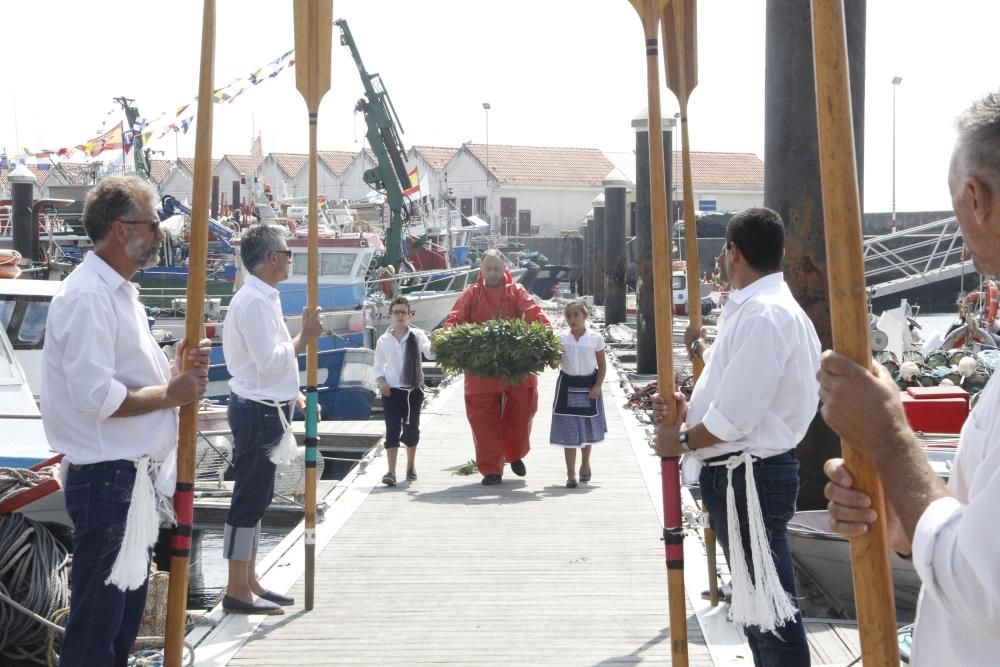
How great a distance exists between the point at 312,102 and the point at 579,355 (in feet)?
15.1

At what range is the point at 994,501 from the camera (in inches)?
70.0

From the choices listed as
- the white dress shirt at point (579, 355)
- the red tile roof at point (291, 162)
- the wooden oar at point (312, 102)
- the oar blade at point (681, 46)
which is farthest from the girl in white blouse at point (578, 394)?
the red tile roof at point (291, 162)

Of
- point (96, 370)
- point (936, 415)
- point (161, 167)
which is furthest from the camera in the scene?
point (161, 167)

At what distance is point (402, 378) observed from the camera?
34.8 ft

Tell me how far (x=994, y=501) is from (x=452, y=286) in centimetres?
3014

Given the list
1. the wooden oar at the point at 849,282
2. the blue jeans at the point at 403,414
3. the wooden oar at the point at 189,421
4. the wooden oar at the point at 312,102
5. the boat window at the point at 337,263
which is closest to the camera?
the wooden oar at the point at 849,282

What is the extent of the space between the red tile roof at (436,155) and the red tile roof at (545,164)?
2876 millimetres

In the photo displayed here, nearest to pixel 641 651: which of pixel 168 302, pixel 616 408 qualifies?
pixel 616 408

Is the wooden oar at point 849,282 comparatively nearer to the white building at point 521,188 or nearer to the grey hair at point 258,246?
the grey hair at point 258,246

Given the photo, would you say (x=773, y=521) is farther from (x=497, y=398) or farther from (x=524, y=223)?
(x=524, y=223)

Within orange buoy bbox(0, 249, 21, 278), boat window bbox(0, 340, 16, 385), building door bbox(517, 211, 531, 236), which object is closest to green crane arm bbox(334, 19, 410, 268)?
orange buoy bbox(0, 249, 21, 278)

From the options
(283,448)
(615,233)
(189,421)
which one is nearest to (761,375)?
(189,421)

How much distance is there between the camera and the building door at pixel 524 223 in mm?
66875

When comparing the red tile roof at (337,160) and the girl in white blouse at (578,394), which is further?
the red tile roof at (337,160)
